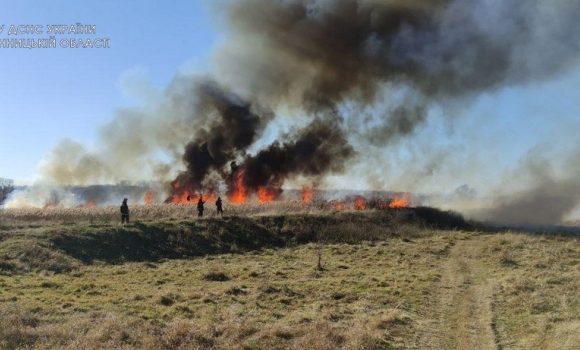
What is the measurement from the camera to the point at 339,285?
20.7m

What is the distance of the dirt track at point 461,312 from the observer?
12625 millimetres

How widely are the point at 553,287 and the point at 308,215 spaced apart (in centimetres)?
2379

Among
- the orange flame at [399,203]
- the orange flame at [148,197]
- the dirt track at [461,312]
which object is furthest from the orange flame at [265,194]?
the dirt track at [461,312]

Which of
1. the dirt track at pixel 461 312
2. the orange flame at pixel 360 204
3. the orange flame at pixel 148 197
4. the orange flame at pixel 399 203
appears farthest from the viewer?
the orange flame at pixel 148 197

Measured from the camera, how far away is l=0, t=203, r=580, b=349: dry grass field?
1269cm

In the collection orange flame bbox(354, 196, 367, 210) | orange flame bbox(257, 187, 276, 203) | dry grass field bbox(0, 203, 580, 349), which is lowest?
dry grass field bbox(0, 203, 580, 349)

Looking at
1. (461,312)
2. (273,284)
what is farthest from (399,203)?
(461,312)

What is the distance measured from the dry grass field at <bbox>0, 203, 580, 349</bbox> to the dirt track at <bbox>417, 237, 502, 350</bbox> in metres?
0.06

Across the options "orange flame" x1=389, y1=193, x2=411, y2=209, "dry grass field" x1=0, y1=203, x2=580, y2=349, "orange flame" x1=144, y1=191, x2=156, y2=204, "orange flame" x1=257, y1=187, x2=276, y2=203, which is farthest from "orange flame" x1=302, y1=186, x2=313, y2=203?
"orange flame" x1=144, y1=191, x2=156, y2=204

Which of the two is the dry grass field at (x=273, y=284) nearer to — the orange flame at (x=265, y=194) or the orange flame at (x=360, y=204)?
the orange flame at (x=360, y=204)

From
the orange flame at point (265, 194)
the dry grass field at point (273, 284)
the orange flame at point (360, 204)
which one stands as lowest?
the dry grass field at point (273, 284)

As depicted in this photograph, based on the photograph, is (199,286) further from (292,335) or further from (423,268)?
(423,268)

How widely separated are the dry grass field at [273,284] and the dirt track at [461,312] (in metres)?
0.06

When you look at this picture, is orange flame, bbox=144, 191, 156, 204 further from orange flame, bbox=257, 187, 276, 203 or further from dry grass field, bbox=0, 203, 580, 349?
dry grass field, bbox=0, 203, 580, 349
